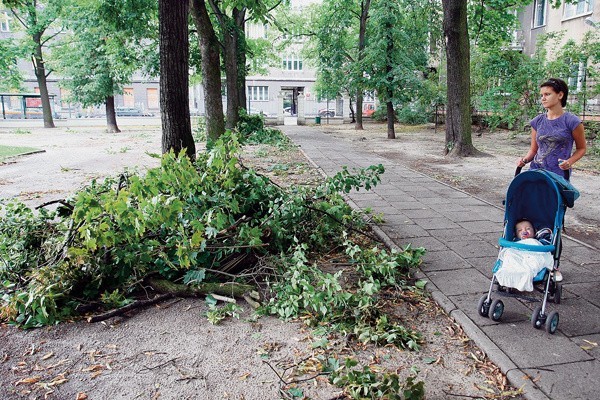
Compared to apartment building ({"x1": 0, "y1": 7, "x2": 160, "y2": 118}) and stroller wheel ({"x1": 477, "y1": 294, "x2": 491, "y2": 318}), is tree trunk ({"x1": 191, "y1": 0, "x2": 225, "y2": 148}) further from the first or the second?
apartment building ({"x1": 0, "y1": 7, "x2": 160, "y2": 118})

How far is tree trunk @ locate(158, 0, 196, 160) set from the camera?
735 centimetres

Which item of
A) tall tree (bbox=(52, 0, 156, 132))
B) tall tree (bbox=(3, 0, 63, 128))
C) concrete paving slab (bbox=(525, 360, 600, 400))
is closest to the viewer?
concrete paving slab (bbox=(525, 360, 600, 400))

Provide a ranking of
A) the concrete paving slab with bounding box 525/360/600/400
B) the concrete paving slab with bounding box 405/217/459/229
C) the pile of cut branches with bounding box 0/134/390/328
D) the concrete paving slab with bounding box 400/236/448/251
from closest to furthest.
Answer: the concrete paving slab with bounding box 525/360/600/400 < the pile of cut branches with bounding box 0/134/390/328 < the concrete paving slab with bounding box 400/236/448/251 < the concrete paving slab with bounding box 405/217/459/229

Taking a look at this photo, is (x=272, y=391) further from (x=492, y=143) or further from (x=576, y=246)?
(x=492, y=143)

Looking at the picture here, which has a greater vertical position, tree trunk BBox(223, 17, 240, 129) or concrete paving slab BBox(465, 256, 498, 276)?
tree trunk BBox(223, 17, 240, 129)

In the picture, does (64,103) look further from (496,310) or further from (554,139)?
(496,310)

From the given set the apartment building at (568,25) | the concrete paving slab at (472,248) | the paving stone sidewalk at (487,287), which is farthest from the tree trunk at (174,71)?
the apartment building at (568,25)

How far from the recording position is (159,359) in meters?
3.43

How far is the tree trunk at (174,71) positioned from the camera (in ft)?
24.1

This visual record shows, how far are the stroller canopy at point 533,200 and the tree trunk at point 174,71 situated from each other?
478 centimetres

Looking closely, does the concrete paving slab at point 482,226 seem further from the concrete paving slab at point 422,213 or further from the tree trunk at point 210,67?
the tree trunk at point 210,67

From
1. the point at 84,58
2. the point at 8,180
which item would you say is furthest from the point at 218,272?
the point at 84,58

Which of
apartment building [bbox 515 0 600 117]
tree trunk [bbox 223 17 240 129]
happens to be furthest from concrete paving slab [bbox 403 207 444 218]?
tree trunk [bbox 223 17 240 129]

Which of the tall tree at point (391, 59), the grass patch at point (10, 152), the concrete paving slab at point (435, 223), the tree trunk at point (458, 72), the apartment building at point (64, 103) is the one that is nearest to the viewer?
the concrete paving slab at point (435, 223)
